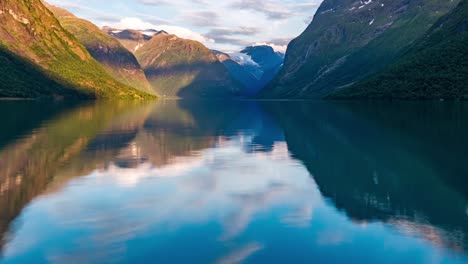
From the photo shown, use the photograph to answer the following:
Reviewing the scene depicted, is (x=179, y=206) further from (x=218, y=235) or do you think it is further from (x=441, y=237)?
(x=441, y=237)

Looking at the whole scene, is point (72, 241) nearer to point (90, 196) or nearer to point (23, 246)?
point (23, 246)

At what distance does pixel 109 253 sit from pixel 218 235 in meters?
5.11

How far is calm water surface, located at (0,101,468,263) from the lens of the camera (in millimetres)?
20969

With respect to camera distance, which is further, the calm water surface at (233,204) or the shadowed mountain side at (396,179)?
the shadowed mountain side at (396,179)

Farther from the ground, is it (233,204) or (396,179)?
(396,179)

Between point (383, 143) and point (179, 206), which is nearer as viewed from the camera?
point (179, 206)

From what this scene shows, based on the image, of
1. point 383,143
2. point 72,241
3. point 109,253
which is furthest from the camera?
point 383,143

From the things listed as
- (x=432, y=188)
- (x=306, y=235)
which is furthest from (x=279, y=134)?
(x=306, y=235)

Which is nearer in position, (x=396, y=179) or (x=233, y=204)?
(x=233, y=204)

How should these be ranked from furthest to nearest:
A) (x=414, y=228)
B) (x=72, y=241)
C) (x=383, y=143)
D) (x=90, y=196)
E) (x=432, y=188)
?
(x=383, y=143), (x=432, y=188), (x=90, y=196), (x=414, y=228), (x=72, y=241)

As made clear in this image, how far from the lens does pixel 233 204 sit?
2966 cm

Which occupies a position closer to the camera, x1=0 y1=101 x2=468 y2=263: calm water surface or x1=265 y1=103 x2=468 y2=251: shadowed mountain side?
x1=0 y1=101 x2=468 y2=263: calm water surface

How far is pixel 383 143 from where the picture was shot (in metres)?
59.8

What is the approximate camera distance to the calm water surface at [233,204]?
68.8ft
